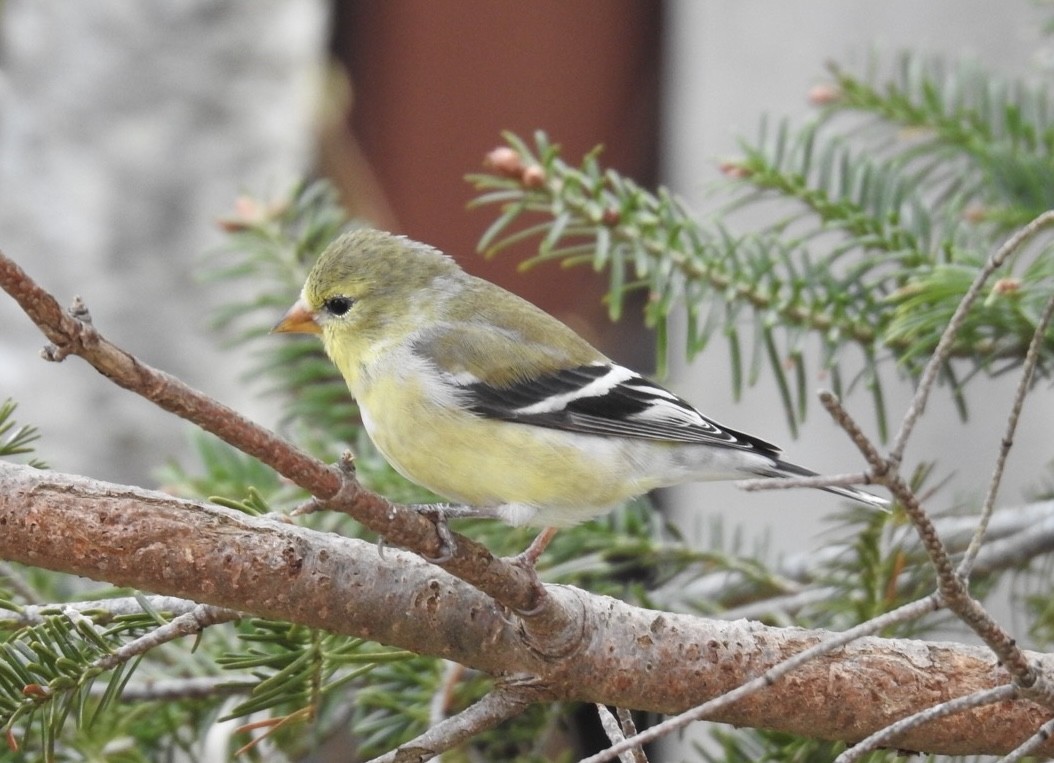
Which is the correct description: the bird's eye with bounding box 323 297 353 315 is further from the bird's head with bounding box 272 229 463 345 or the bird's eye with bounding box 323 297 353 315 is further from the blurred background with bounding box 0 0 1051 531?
the blurred background with bounding box 0 0 1051 531

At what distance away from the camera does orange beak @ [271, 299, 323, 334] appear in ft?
3.87

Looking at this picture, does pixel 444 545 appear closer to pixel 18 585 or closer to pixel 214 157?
pixel 18 585

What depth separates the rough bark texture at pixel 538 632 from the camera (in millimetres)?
661

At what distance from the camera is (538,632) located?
75cm

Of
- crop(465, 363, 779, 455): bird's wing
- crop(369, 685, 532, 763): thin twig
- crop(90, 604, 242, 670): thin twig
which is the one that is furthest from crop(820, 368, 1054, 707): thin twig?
crop(465, 363, 779, 455): bird's wing

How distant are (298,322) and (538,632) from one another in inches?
21.2

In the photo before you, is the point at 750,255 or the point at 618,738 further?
the point at 750,255

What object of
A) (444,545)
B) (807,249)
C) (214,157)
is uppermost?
(214,157)

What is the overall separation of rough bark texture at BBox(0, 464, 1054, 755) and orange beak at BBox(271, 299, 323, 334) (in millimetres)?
479

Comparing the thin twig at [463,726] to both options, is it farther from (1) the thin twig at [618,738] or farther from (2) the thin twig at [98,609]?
(2) the thin twig at [98,609]

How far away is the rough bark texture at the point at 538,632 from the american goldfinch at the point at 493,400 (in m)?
0.17

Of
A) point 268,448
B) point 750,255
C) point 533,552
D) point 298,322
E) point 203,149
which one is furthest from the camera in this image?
point 203,149

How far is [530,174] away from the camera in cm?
104

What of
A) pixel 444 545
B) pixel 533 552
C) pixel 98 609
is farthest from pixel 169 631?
pixel 533 552
